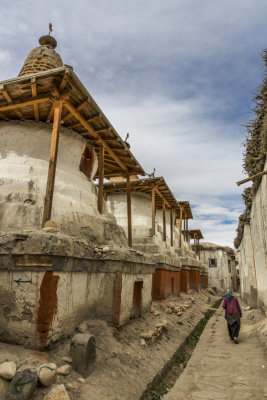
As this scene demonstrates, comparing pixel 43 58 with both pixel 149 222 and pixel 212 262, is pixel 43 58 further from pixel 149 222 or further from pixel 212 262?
pixel 212 262

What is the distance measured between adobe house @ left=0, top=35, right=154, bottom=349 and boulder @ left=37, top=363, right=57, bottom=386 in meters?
0.57

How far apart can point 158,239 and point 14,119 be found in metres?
7.82

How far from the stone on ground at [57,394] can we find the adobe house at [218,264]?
33887 mm

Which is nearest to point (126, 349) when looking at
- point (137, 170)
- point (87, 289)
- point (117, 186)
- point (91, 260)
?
point (87, 289)

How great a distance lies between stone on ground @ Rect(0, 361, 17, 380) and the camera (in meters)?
3.40

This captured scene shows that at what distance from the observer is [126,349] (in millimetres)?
5133

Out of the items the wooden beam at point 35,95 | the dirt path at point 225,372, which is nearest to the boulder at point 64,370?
the dirt path at point 225,372

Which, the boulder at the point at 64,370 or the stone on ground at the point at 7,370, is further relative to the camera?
the boulder at the point at 64,370

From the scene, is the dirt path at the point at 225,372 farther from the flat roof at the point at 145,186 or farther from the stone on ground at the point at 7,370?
the flat roof at the point at 145,186

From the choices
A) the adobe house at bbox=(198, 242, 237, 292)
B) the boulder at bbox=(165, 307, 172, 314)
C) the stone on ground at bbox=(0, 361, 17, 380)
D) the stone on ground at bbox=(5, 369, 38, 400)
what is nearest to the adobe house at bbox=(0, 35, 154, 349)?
the stone on ground at bbox=(0, 361, 17, 380)

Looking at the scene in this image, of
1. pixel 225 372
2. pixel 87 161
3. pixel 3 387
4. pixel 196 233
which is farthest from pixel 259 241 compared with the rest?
pixel 196 233

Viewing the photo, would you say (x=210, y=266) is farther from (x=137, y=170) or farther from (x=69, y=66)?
(x=69, y=66)

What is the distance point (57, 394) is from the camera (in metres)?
3.35

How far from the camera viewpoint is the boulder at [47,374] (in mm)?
3434
